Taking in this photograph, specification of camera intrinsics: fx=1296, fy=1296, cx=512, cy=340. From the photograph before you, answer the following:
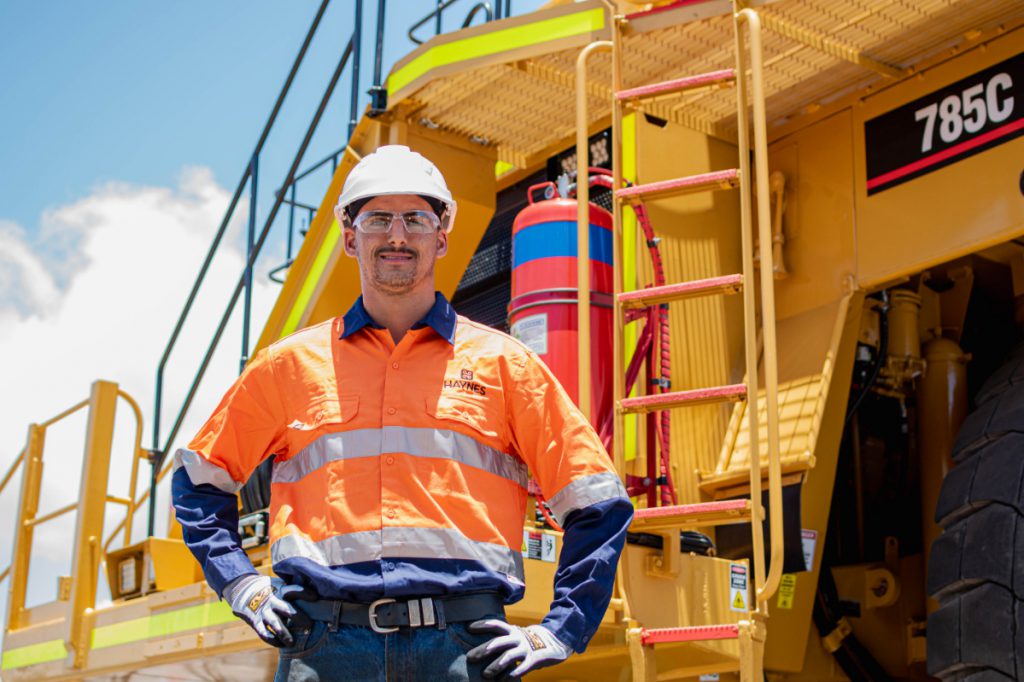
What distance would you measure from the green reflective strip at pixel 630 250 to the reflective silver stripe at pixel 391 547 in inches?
84.3

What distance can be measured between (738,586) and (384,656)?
2.41 meters

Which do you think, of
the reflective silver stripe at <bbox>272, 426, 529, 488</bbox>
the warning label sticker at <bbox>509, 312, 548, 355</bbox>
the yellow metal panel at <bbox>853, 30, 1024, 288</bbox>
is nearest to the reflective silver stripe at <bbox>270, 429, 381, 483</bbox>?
the reflective silver stripe at <bbox>272, 426, 529, 488</bbox>

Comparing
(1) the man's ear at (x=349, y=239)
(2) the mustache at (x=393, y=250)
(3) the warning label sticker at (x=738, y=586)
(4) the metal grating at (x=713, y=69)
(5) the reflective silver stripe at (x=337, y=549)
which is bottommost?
(5) the reflective silver stripe at (x=337, y=549)

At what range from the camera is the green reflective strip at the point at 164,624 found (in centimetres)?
433

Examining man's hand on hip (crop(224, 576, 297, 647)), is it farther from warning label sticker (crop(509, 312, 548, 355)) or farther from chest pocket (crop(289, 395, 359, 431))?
warning label sticker (crop(509, 312, 548, 355))

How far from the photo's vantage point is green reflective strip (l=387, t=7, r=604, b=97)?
15.3 ft

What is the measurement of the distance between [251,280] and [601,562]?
4275 mm

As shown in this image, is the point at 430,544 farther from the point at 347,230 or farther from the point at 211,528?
the point at 347,230

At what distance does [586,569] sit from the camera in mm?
2135

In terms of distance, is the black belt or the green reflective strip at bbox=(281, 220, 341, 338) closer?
the black belt

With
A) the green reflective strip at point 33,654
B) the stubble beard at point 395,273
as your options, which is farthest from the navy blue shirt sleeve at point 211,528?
the green reflective strip at point 33,654

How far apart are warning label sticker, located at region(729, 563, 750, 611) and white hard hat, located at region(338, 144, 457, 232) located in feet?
7.31

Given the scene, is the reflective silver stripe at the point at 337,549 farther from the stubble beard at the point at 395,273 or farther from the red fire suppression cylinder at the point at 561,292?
the red fire suppression cylinder at the point at 561,292

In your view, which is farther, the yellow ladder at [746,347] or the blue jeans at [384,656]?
the yellow ladder at [746,347]
